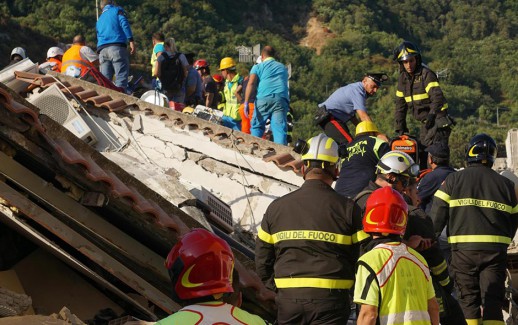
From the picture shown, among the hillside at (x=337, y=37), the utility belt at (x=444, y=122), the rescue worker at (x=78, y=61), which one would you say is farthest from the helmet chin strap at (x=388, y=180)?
the hillside at (x=337, y=37)

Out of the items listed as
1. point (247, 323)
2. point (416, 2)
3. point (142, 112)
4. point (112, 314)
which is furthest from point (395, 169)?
point (416, 2)

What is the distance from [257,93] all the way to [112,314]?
7.13 metres

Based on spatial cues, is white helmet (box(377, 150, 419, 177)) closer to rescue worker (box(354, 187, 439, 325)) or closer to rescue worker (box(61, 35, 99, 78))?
rescue worker (box(354, 187, 439, 325))

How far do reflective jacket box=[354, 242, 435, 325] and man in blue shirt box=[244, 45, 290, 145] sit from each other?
740 centimetres

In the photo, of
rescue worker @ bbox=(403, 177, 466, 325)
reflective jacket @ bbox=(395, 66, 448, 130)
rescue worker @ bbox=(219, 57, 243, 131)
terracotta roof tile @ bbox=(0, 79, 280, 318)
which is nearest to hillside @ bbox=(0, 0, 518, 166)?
rescue worker @ bbox=(219, 57, 243, 131)

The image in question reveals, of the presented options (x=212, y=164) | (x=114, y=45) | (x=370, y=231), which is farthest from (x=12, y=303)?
(x=114, y=45)

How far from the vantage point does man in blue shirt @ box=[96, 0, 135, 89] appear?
14.8m

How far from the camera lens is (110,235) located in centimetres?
753

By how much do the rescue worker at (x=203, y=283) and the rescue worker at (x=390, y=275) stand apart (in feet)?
7.17

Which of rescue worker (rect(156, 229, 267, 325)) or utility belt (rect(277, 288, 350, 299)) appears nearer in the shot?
rescue worker (rect(156, 229, 267, 325))

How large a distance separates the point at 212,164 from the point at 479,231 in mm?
4343

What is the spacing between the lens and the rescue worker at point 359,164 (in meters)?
9.41

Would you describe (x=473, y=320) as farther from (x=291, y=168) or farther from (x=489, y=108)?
(x=489, y=108)

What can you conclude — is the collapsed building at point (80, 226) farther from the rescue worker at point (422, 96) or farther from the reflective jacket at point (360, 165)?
the rescue worker at point (422, 96)
